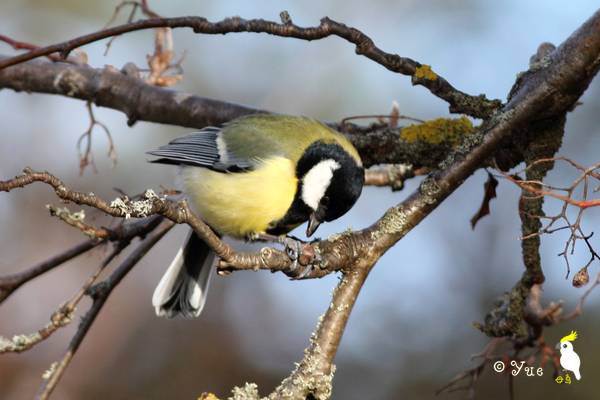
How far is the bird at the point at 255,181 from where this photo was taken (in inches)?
119

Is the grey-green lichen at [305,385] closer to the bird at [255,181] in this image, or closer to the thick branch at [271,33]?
the thick branch at [271,33]

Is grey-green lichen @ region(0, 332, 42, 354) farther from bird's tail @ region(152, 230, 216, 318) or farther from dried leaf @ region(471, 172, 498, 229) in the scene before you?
dried leaf @ region(471, 172, 498, 229)

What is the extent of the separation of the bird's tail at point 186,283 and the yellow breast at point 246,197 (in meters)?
0.36

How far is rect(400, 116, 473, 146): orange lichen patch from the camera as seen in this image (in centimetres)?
287

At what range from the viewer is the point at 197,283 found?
3402mm

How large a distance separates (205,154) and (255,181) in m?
0.32

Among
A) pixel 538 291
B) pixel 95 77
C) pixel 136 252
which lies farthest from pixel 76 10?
pixel 538 291

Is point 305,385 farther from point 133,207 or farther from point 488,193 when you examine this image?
point 488,193

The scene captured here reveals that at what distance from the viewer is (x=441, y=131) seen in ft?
9.48

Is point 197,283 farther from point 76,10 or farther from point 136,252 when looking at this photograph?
point 76,10

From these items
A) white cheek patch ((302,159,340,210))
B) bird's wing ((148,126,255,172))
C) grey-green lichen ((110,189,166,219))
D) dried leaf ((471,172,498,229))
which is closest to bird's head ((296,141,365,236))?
white cheek patch ((302,159,340,210))

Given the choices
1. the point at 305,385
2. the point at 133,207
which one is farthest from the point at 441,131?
the point at 133,207

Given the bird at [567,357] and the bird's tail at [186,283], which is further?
the bird's tail at [186,283]

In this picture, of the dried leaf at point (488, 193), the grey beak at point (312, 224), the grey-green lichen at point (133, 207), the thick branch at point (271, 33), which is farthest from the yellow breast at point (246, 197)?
the grey-green lichen at point (133, 207)
